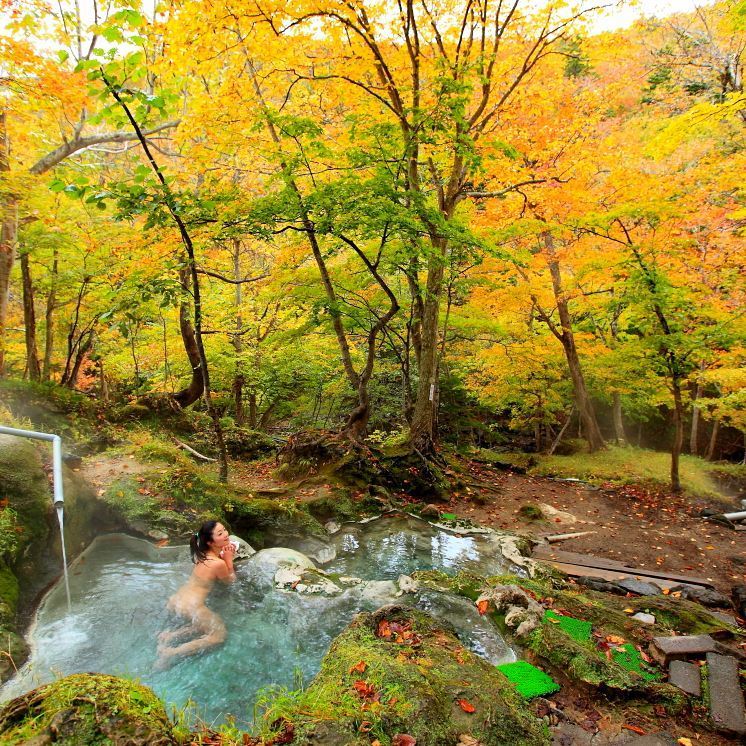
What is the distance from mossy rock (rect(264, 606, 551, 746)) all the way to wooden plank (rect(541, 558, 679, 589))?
11.8ft

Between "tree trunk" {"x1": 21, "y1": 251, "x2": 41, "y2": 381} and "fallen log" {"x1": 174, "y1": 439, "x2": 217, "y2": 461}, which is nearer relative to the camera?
"tree trunk" {"x1": 21, "y1": 251, "x2": 41, "y2": 381}

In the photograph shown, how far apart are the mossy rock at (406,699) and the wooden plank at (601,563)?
411 centimetres

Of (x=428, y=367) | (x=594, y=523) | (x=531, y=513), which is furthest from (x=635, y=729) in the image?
(x=428, y=367)

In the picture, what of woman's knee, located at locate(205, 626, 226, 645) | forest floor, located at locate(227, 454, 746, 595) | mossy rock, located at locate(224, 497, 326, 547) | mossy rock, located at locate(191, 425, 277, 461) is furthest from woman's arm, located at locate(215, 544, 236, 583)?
mossy rock, located at locate(191, 425, 277, 461)

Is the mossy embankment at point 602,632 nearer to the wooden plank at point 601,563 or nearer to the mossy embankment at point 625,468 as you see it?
the wooden plank at point 601,563

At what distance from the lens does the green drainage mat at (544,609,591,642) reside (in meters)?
3.88

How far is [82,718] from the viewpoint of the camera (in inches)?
72.0

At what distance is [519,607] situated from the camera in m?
4.19

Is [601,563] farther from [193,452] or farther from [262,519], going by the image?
[193,452]

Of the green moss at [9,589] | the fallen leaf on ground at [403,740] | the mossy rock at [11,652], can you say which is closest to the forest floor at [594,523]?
the fallen leaf on ground at [403,740]

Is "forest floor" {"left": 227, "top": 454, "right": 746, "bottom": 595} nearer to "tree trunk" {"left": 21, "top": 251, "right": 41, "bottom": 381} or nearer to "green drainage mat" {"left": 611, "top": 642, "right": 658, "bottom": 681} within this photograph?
"green drainage mat" {"left": 611, "top": 642, "right": 658, "bottom": 681}

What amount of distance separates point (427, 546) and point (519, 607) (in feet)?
8.93

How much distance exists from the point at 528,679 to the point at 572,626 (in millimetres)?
Answer: 1002

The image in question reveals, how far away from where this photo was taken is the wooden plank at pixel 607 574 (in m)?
5.88
